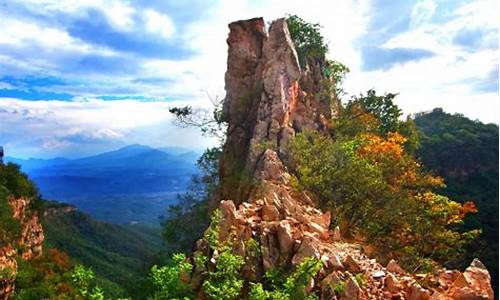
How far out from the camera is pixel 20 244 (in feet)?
119

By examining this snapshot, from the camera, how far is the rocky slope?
14672mm

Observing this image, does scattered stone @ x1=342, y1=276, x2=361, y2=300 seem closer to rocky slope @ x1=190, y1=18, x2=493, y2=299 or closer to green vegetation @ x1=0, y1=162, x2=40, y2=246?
rocky slope @ x1=190, y1=18, x2=493, y2=299

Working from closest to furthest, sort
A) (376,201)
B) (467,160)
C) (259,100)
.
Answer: (376,201) → (259,100) → (467,160)

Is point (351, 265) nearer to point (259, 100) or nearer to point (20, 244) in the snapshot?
point (259, 100)

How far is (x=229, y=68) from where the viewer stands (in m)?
35.6

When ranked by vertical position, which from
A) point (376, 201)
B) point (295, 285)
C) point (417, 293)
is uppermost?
point (376, 201)

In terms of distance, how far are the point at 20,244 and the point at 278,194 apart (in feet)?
77.7

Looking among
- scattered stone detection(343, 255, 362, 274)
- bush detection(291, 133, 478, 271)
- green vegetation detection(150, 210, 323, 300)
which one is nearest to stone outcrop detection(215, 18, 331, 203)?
bush detection(291, 133, 478, 271)

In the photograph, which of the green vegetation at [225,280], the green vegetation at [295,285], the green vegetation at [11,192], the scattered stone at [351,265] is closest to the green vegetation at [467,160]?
the green vegetation at [11,192]

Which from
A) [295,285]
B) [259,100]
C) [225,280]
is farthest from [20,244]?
[295,285]

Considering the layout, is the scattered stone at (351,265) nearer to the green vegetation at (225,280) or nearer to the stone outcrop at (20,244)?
the green vegetation at (225,280)

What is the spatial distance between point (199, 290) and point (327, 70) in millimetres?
28260

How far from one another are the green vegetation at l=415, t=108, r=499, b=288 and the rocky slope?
26405 millimetres

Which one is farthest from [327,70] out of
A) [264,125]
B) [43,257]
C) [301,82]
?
[43,257]
